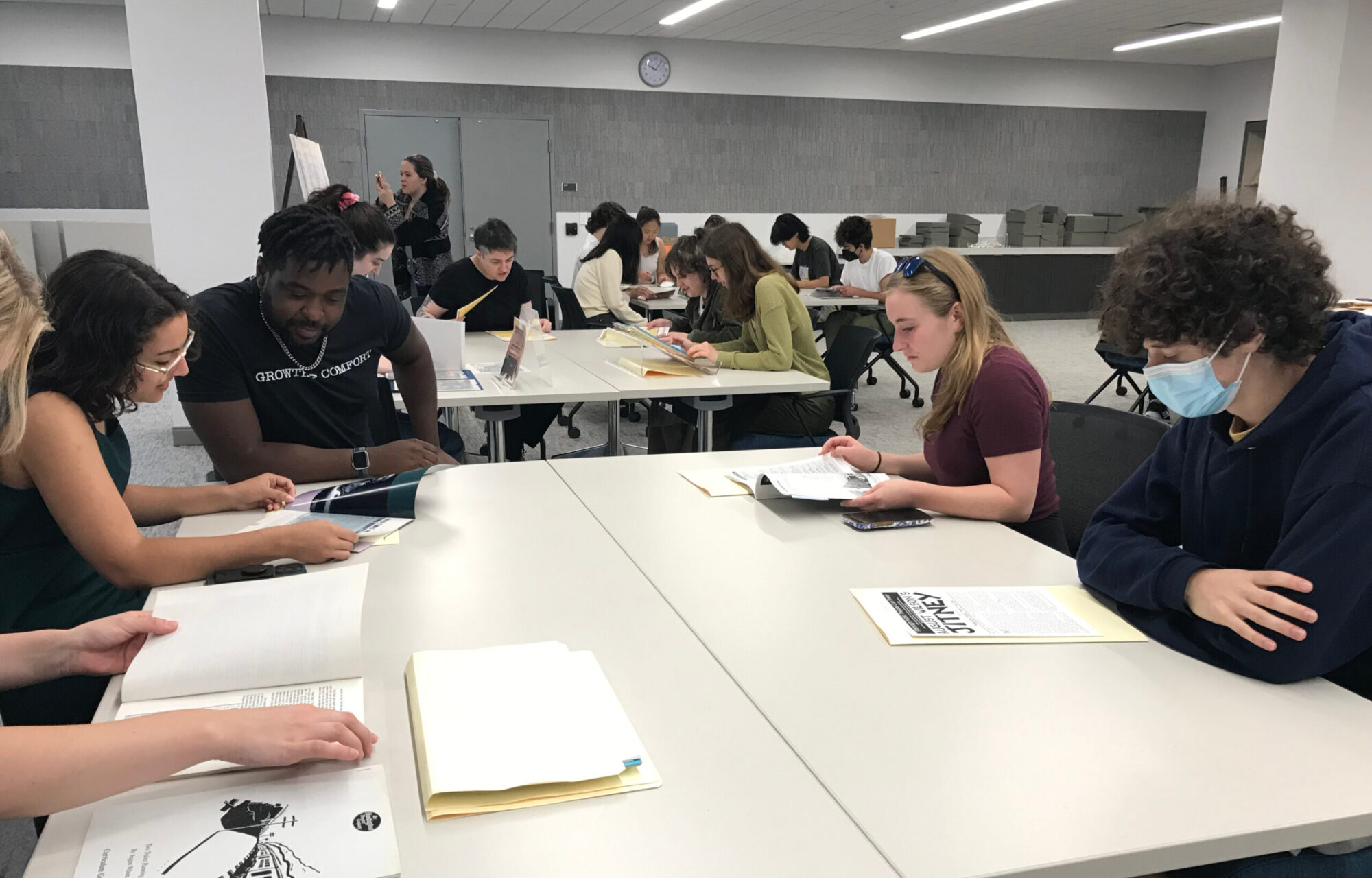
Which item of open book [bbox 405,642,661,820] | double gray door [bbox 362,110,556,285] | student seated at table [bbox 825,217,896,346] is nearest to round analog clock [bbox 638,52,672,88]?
double gray door [bbox 362,110,556,285]

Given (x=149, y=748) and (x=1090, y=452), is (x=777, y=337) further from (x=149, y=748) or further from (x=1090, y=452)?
(x=149, y=748)

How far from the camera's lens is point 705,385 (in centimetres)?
351

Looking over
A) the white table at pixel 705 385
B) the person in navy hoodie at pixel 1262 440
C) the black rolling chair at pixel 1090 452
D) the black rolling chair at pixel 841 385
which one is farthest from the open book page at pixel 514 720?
the black rolling chair at pixel 841 385

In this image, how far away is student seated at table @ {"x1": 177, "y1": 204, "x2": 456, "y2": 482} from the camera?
7.22 ft

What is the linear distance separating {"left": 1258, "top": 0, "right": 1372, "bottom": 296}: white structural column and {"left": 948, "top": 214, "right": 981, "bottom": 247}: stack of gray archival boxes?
4.70 metres

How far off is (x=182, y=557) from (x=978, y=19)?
8842 mm

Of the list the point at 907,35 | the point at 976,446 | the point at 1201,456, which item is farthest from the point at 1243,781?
the point at 907,35

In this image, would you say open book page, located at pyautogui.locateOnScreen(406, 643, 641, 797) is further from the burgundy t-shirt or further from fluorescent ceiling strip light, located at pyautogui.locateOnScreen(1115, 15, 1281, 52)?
fluorescent ceiling strip light, located at pyautogui.locateOnScreen(1115, 15, 1281, 52)

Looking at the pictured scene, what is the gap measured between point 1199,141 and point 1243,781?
13.3 metres

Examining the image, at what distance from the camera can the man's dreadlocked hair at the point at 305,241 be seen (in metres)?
2.17

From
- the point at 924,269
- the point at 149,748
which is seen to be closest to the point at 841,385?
the point at 924,269

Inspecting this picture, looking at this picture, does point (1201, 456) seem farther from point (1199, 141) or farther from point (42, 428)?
point (1199, 141)

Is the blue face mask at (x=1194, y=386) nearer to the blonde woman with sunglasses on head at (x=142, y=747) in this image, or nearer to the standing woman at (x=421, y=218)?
the blonde woman with sunglasses on head at (x=142, y=747)

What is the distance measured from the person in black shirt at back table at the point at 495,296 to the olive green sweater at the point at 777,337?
103 cm
